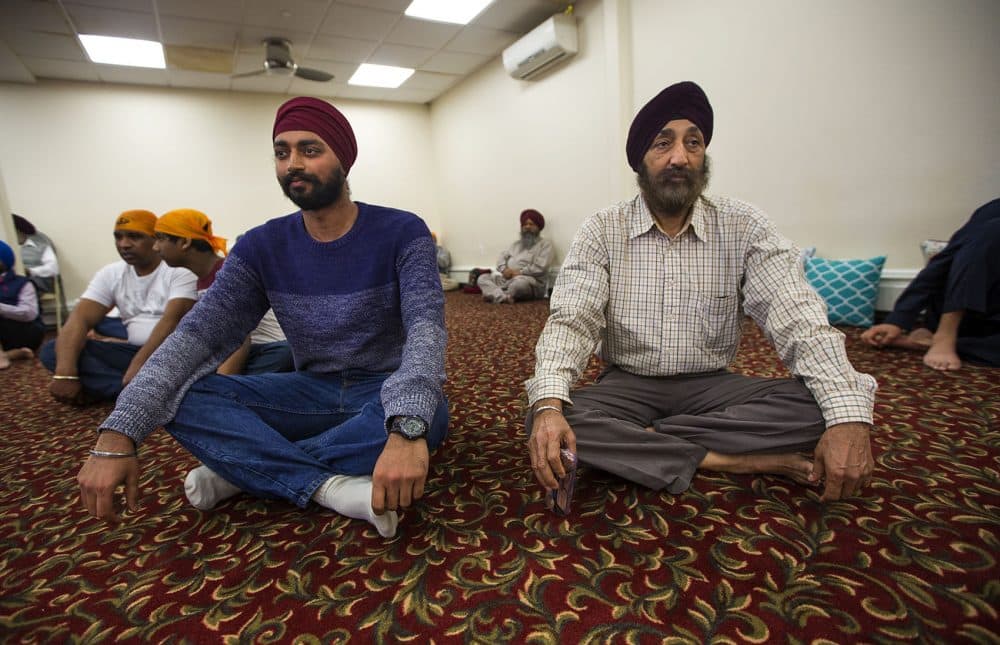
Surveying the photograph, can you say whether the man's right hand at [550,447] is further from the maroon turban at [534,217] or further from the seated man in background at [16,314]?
the maroon turban at [534,217]

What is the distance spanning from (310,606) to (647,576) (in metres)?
0.63

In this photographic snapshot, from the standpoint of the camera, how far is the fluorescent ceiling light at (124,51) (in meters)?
5.11

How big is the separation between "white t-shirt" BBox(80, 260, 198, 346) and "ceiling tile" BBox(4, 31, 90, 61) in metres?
4.20

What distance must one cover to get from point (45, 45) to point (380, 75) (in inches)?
133

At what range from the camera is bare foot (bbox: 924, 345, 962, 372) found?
2.27 meters

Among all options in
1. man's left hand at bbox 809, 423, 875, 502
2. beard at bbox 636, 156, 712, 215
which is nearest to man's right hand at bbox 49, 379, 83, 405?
beard at bbox 636, 156, 712, 215

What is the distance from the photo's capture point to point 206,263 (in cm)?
228

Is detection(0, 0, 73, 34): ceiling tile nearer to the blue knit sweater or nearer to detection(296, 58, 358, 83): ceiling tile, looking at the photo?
detection(296, 58, 358, 83): ceiling tile

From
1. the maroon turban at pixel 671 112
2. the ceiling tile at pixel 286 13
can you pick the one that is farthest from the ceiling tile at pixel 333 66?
the maroon turban at pixel 671 112

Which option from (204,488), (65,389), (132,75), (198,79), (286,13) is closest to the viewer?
(204,488)

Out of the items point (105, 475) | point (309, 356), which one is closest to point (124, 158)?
point (309, 356)

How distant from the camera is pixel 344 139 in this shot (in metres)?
1.45

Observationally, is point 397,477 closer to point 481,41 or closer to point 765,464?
point 765,464

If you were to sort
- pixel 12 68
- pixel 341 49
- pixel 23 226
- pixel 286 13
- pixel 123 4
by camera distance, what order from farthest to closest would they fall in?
pixel 23 226
pixel 341 49
pixel 12 68
pixel 286 13
pixel 123 4
